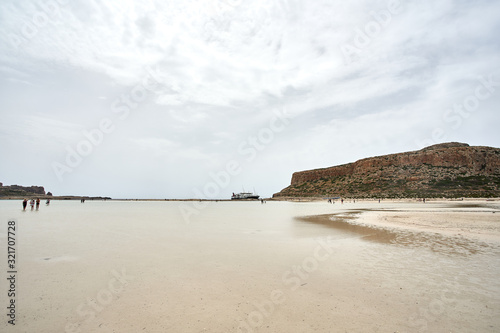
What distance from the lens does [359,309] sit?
5172 mm

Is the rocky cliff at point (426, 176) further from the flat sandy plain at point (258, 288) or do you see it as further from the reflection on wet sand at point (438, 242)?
the flat sandy plain at point (258, 288)

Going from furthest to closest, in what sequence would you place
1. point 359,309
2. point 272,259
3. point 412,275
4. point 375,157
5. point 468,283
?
point 375,157, point 272,259, point 412,275, point 468,283, point 359,309

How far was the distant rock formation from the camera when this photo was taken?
139250 mm

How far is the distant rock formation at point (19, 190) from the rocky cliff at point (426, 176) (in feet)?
539

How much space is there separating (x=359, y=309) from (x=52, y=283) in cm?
771

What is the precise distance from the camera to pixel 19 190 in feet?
497

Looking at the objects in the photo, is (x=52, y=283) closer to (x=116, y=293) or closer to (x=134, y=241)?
(x=116, y=293)

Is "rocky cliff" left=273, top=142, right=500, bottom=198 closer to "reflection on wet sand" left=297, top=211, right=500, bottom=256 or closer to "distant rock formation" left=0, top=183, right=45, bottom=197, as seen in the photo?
"reflection on wet sand" left=297, top=211, right=500, bottom=256

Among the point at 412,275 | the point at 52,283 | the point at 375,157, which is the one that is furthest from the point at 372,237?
the point at 375,157

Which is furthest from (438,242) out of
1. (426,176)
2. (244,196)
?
(244,196)

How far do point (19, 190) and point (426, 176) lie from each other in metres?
209

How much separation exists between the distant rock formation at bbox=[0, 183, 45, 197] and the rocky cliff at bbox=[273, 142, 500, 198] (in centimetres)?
16422

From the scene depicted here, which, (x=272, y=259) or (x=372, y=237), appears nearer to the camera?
(x=272, y=259)

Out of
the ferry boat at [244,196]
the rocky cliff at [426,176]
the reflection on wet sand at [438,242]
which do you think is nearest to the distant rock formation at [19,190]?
the ferry boat at [244,196]
